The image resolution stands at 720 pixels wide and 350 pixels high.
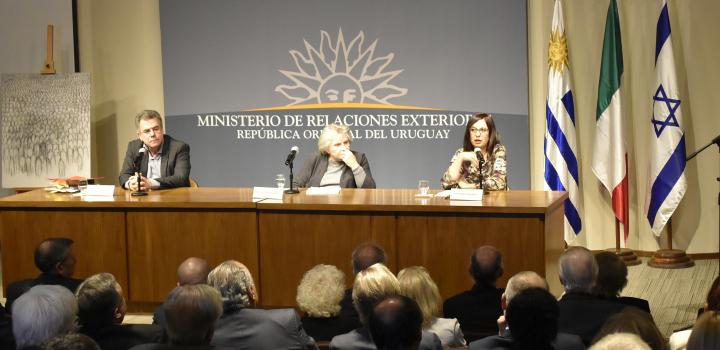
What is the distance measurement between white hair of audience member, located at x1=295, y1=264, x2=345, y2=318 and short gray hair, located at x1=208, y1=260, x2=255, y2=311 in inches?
8.6

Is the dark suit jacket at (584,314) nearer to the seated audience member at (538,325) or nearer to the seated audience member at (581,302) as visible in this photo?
the seated audience member at (581,302)

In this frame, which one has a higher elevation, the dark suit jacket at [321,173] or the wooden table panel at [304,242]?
the dark suit jacket at [321,173]

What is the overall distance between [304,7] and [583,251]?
15.7 ft

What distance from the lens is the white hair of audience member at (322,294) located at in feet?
12.7

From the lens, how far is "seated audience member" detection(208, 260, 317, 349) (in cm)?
373

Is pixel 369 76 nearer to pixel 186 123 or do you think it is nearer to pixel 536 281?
pixel 186 123

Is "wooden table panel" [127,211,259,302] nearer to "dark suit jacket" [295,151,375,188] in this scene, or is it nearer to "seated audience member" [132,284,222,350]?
"dark suit jacket" [295,151,375,188]

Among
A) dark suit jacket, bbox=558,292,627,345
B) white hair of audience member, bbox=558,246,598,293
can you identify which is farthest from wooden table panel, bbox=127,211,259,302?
dark suit jacket, bbox=558,292,627,345

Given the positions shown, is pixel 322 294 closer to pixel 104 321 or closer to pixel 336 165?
pixel 104 321

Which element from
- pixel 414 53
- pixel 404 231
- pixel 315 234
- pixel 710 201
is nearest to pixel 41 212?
pixel 315 234

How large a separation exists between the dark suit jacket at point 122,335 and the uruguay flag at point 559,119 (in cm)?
459

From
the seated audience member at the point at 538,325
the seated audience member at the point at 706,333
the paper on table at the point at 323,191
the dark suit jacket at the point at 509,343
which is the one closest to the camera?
the seated audience member at the point at 706,333

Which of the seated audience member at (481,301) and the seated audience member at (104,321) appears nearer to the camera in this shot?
the seated audience member at (104,321)

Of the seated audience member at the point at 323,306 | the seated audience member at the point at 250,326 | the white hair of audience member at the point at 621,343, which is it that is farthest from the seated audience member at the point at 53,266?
the white hair of audience member at the point at 621,343
